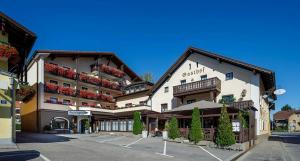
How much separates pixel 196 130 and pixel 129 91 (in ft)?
84.7

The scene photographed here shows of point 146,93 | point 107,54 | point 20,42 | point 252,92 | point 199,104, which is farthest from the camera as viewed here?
point 107,54

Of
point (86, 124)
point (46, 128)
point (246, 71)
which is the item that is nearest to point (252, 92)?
point (246, 71)

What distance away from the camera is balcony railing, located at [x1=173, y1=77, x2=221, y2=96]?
3149 cm

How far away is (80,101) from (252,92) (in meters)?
23.9

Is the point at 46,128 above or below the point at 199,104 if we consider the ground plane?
below

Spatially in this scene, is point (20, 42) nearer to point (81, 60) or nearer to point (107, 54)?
point (81, 60)

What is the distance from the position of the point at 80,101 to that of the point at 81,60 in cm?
633

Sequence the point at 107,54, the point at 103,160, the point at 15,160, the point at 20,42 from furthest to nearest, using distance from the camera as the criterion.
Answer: the point at 107,54
the point at 20,42
the point at 103,160
the point at 15,160

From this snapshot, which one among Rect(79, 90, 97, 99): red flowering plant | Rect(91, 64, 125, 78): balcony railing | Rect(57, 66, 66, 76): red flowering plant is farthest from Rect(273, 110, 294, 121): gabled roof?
Rect(57, 66, 66, 76): red flowering plant

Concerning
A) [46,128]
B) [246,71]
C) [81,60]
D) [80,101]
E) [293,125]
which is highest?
[81,60]

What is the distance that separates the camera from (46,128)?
1378 inches

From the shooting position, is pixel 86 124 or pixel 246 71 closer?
pixel 246 71

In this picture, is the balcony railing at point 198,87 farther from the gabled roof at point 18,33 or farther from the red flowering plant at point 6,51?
the red flowering plant at point 6,51

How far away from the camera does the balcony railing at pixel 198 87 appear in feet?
103
